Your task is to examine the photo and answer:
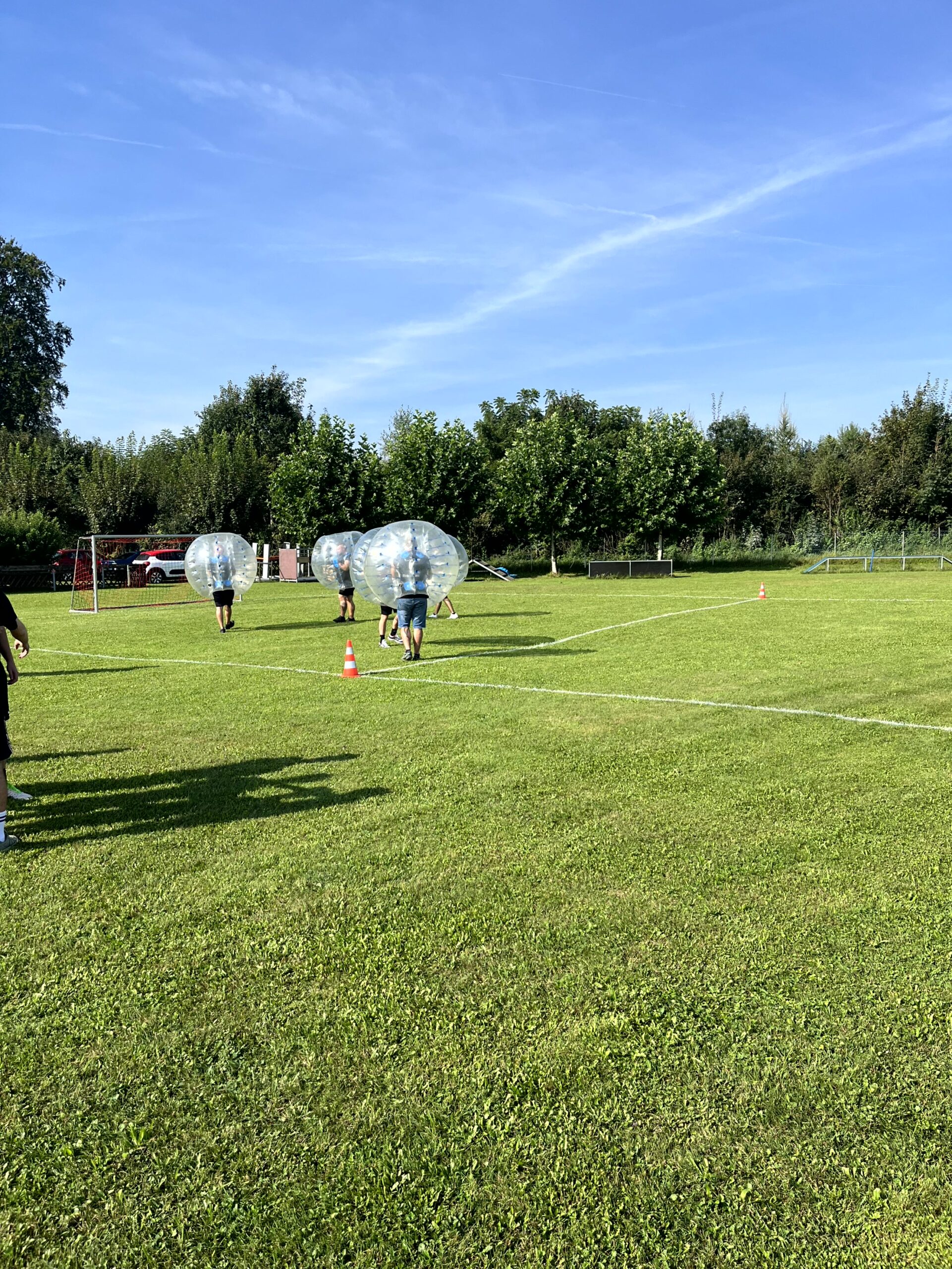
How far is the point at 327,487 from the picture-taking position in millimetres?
52719

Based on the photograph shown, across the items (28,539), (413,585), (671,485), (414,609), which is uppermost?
(671,485)

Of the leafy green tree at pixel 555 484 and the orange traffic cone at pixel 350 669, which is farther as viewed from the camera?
the leafy green tree at pixel 555 484

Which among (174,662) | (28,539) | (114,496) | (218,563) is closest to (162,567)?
(28,539)

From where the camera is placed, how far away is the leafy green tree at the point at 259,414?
86.1 m

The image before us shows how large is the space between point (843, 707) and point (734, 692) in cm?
148

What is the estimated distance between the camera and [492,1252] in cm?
259

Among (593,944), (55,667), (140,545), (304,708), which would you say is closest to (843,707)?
(304,708)

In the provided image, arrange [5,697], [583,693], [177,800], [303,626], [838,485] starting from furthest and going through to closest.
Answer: [838,485]
[303,626]
[583,693]
[177,800]
[5,697]

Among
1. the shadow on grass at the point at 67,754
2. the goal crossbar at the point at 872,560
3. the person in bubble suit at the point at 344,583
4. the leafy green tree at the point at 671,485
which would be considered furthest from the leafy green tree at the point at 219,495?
the shadow on grass at the point at 67,754

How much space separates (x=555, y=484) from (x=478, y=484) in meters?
4.37

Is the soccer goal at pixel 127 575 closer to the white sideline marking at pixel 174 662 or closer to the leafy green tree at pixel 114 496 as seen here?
the leafy green tree at pixel 114 496

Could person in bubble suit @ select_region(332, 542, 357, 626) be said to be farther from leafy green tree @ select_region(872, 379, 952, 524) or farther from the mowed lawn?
leafy green tree @ select_region(872, 379, 952, 524)

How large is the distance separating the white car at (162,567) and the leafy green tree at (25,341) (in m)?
37.7

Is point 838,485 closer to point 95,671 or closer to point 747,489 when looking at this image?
point 747,489
